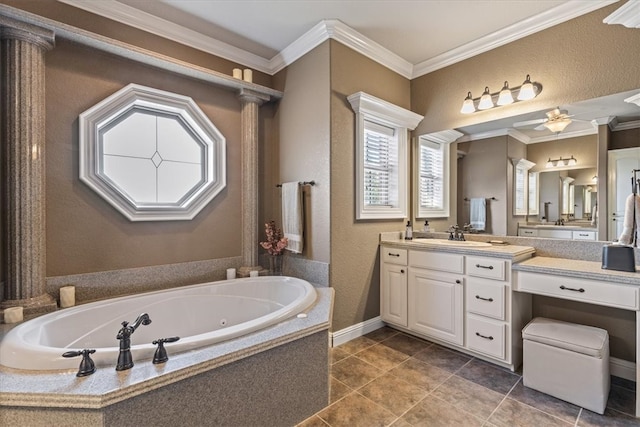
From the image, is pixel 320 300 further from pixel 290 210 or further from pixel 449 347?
pixel 449 347

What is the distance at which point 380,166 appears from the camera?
300 cm

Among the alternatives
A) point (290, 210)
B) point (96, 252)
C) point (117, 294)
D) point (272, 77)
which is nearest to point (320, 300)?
point (290, 210)

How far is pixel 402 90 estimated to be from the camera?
3189 mm

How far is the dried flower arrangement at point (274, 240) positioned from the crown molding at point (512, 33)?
2.31 metres

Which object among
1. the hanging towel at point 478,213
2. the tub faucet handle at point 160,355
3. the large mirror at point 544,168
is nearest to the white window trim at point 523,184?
the large mirror at point 544,168

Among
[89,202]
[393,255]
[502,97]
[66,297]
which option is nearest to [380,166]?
[393,255]

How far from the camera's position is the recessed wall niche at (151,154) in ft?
7.18

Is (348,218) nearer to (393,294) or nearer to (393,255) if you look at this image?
(393,255)

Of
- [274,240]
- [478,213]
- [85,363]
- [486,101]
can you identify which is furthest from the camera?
[274,240]

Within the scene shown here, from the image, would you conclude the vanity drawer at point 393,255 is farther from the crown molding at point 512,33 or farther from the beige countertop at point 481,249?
the crown molding at point 512,33

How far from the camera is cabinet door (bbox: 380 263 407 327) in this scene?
8.92 ft

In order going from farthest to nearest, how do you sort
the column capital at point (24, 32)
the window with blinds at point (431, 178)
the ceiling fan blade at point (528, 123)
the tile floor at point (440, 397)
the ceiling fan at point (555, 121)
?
1. the window with blinds at point (431, 178)
2. the ceiling fan blade at point (528, 123)
3. the ceiling fan at point (555, 121)
4. the column capital at point (24, 32)
5. the tile floor at point (440, 397)

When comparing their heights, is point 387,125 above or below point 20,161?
above

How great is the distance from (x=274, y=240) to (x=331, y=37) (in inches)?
75.8
